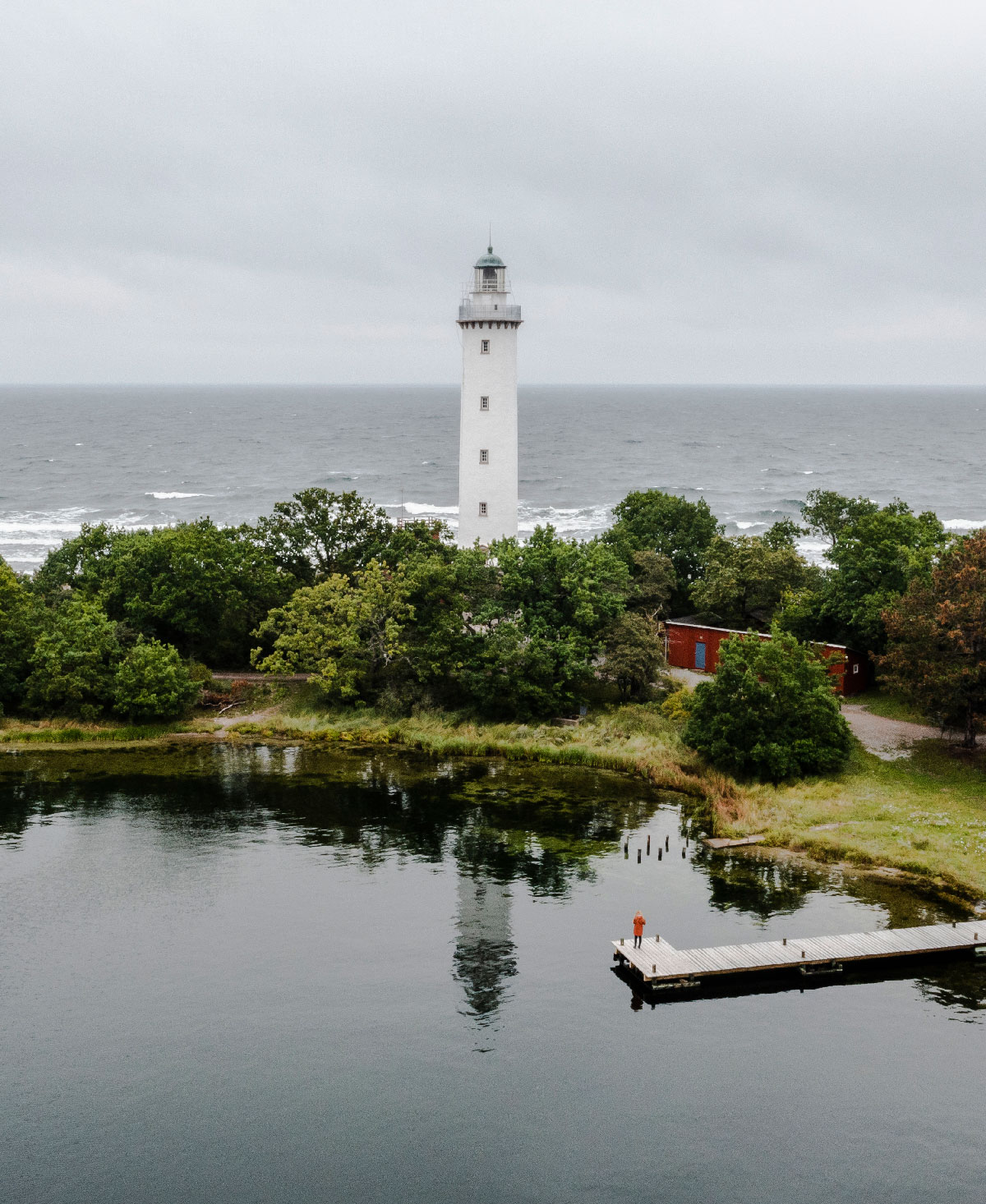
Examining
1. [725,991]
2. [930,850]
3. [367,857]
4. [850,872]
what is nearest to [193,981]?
[367,857]

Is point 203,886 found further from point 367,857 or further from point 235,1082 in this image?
point 235,1082

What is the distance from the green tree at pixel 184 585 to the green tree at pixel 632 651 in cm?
1611

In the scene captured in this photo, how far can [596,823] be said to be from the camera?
→ 3431 centimetres

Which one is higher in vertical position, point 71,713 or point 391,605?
point 391,605

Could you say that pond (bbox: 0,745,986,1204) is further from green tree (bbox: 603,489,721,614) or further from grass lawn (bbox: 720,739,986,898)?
green tree (bbox: 603,489,721,614)

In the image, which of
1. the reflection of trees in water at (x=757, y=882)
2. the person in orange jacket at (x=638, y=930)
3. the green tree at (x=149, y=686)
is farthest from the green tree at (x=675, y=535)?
the person in orange jacket at (x=638, y=930)

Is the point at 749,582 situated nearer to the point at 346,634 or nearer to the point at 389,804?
the point at 346,634

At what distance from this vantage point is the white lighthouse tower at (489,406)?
49156mm

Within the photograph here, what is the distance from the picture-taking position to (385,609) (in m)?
44.4

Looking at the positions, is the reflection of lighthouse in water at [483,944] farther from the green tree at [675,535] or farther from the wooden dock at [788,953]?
the green tree at [675,535]

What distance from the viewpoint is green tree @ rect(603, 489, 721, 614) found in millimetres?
56969

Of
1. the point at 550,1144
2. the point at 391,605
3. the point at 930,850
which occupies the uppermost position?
the point at 391,605

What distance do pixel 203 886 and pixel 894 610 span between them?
83.2 ft

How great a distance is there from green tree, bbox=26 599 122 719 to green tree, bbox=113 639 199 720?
0.73 m
